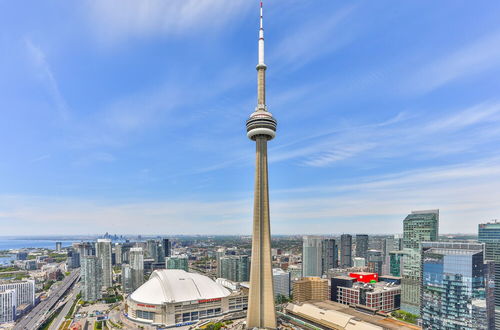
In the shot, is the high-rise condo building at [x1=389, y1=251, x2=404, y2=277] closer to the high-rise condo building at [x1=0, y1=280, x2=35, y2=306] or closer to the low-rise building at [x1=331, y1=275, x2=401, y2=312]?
the low-rise building at [x1=331, y1=275, x2=401, y2=312]

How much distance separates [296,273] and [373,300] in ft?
156

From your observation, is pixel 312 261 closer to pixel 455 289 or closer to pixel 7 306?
pixel 455 289

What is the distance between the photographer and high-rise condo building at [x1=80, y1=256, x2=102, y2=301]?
88625 mm

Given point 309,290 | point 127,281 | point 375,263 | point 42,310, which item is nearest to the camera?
point 42,310

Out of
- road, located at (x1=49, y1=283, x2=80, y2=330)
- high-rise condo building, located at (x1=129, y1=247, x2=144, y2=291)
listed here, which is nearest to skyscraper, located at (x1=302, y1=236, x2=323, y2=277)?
high-rise condo building, located at (x1=129, y1=247, x2=144, y2=291)

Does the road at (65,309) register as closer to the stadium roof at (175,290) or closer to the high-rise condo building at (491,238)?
the stadium roof at (175,290)

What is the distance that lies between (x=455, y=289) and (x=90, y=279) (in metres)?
101

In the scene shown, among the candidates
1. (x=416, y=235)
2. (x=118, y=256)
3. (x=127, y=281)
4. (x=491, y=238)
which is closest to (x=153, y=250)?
(x=118, y=256)

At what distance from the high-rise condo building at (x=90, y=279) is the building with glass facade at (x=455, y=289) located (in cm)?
9419

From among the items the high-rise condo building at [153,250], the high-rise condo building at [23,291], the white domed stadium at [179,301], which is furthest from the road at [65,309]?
the high-rise condo building at [153,250]

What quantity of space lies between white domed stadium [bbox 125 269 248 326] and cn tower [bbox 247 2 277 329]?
19825 mm

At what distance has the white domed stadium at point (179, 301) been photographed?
206 ft

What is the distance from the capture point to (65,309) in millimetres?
80250

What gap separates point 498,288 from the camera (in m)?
60.9
